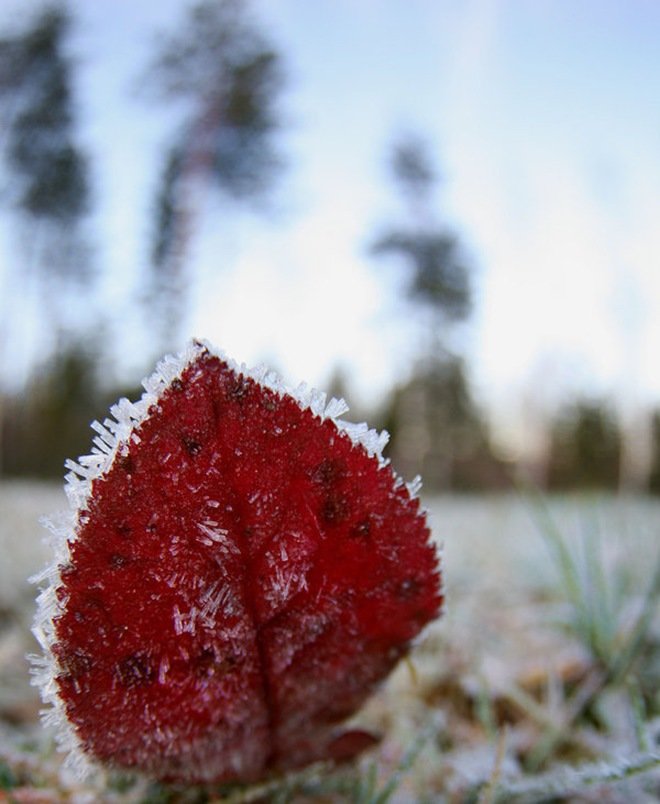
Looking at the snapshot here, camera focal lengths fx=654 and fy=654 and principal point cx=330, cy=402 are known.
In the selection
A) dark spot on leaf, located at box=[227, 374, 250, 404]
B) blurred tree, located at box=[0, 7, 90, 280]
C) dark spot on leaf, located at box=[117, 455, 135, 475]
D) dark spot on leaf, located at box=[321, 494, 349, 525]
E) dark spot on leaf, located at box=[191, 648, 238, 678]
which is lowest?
dark spot on leaf, located at box=[191, 648, 238, 678]

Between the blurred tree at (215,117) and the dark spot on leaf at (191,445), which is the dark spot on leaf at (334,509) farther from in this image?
the blurred tree at (215,117)

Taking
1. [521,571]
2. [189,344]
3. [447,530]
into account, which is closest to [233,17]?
[447,530]

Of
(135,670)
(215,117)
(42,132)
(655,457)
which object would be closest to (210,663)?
(135,670)

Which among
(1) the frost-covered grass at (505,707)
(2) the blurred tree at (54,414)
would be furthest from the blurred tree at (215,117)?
(1) the frost-covered grass at (505,707)

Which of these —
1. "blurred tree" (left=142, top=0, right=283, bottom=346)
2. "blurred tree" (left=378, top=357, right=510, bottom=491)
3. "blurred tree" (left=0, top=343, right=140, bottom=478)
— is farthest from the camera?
"blurred tree" (left=378, top=357, right=510, bottom=491)

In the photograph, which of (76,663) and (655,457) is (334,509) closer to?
(76,663)

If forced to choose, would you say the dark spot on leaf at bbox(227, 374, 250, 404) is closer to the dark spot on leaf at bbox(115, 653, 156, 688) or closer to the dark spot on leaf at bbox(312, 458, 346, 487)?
the dark spot on leaf at bbox(312, 458, 346, 487)

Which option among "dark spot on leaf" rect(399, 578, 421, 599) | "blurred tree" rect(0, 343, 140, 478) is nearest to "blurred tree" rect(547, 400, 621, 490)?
"blurred tree" rect(0, 343, 140, 478)

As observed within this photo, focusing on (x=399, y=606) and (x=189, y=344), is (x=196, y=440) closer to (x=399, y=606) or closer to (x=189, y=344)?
(x=189, y=344)
